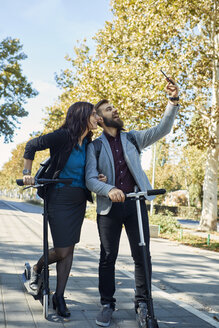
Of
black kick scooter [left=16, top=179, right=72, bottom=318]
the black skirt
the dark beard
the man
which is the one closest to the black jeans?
the man

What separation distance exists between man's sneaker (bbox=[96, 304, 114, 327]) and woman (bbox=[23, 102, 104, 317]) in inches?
12.2

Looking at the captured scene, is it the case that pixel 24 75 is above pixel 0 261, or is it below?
above

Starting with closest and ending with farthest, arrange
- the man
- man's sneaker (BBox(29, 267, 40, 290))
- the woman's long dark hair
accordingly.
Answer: the man, the woman's long dark hair, man's sneaker (BBox(29, 267, 40, 290))

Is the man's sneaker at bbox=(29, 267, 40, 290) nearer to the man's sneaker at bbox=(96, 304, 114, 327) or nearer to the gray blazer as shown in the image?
the man's sneaker at bbox=(96, 304, 114, 327)

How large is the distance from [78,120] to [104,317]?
187 centimetres

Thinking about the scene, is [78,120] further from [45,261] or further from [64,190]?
[45,261]

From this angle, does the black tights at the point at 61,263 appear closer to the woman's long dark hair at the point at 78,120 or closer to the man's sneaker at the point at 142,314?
the man's sneaker at the point at 142,314

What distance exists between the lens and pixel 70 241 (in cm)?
354

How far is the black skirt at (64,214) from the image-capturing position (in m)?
3.52

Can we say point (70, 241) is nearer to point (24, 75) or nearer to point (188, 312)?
point (188, 312)

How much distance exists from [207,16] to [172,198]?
59320 millimetres

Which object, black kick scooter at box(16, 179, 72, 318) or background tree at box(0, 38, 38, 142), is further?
background tree at box(0, 38, 38, 142)

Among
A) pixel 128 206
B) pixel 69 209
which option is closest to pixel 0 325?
pixel 69 209

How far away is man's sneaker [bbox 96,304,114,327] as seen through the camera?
11.0 ft
